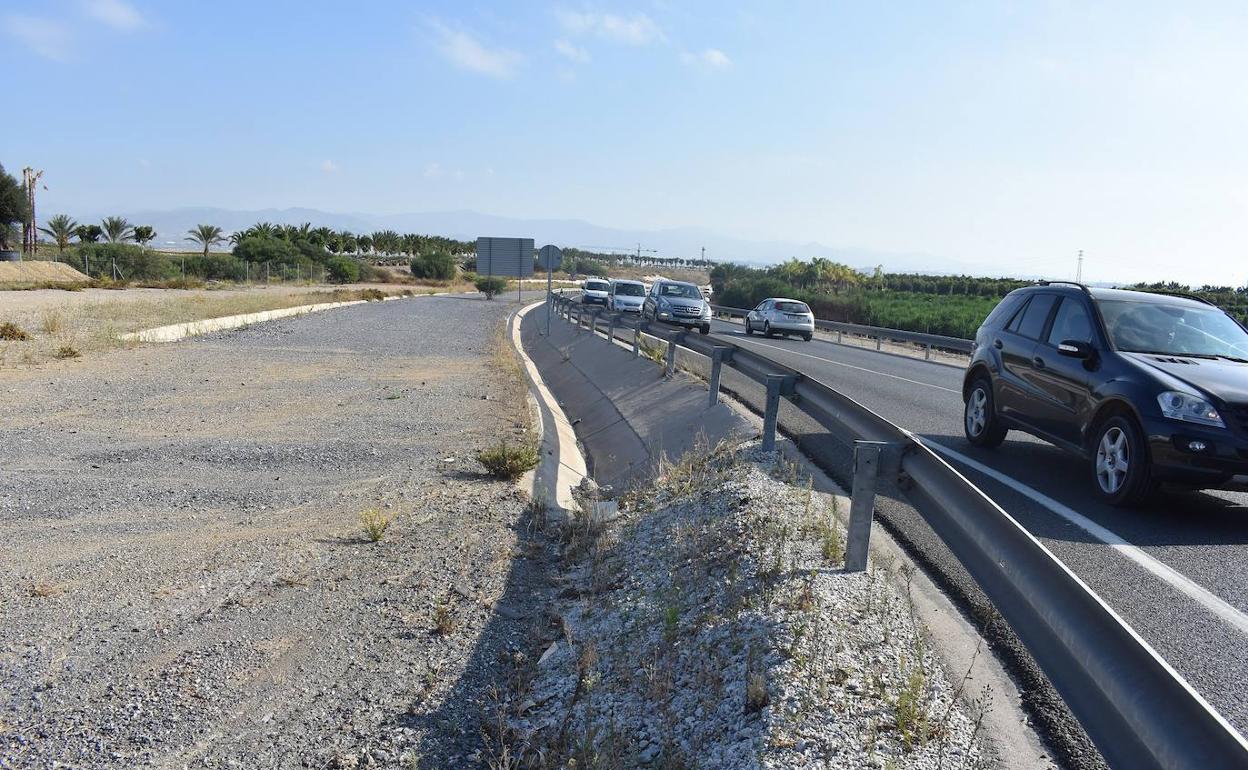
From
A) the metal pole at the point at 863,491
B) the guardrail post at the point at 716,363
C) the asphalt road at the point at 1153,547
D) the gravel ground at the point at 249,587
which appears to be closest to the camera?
the gravel ground at the point at 249,587

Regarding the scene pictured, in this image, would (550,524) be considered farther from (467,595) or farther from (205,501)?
(205,501)

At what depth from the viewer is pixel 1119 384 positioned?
8008mm

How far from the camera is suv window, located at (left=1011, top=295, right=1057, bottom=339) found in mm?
9867

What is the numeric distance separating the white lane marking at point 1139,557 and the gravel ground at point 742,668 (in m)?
1.82

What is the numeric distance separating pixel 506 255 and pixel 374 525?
38.0 metres

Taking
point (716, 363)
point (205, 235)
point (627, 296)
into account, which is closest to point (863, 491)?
point (716, 363)

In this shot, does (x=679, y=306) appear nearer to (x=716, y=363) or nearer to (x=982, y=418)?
(x=716, y=363)

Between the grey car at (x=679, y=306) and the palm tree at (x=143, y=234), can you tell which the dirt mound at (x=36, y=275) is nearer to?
the grey car at (x=679, y=306)

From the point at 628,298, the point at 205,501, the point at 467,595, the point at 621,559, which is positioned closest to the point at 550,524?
the point at 621,559

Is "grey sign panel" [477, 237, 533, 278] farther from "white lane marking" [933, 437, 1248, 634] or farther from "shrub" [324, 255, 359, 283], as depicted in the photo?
"shrub" [324, 255, 359, 283]

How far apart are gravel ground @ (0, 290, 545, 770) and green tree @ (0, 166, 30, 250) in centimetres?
7077

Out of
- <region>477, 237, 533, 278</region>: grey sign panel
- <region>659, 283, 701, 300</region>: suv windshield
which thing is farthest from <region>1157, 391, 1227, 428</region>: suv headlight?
<region>477, 237, 533, 278</region>: grey sign panel

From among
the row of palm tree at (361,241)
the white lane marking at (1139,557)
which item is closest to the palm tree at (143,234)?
the row of palm tree at (361,241)

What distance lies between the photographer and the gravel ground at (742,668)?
3877 millimetres
